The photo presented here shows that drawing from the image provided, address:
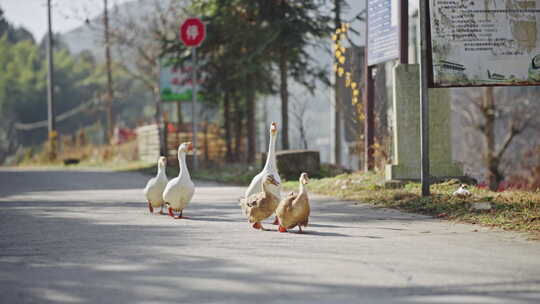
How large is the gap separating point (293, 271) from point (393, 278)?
0.75m

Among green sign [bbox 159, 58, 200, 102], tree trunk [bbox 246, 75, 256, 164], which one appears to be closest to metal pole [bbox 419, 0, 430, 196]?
tree trunk [bbox 246, 75, 256, 164]

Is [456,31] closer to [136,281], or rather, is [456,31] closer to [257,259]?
[257,259]

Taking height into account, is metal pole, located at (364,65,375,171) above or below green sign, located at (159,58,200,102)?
below

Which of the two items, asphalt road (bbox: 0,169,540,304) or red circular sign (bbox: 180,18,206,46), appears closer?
asphalt road (bbox: 0,169,540,304)

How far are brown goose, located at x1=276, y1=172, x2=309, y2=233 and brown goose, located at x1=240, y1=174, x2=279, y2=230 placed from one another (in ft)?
0.69

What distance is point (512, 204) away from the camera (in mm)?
9625

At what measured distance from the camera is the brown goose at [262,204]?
→ 27.8 ft

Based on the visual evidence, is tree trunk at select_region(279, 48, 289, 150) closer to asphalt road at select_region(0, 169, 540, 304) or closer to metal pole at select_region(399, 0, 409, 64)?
metal pole at select_region(399, 0, 409, 64)

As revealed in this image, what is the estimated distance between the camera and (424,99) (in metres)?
10.9

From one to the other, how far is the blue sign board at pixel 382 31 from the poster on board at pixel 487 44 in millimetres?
2612

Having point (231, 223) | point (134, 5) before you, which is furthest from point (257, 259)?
point (134, 5)

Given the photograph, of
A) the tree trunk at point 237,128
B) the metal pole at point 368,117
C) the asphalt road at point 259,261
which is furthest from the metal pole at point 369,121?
the tree trunk at point 237,128

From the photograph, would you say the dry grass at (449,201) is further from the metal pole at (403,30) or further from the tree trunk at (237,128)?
the tree trunk at (237,128)

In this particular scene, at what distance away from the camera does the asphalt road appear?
5.00 metres
